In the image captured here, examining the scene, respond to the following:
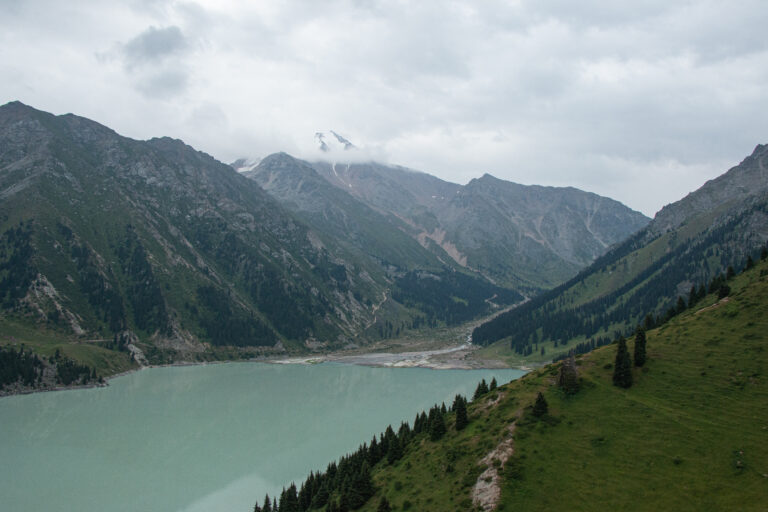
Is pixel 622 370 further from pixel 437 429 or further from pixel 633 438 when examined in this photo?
pixel 437 429

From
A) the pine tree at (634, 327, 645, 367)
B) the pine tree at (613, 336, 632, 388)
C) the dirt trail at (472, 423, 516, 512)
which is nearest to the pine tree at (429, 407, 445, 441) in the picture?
the dirt trail at (472, 423, 516, 512)

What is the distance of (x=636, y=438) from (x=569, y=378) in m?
8.50

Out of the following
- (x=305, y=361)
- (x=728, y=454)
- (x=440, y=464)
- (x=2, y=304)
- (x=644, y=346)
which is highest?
(x=2, y=304)

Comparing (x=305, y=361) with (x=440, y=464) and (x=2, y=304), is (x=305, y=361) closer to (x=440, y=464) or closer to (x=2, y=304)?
(x=2, y=304)

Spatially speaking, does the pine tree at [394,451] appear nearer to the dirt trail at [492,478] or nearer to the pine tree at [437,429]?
the pine tree at [437,429]

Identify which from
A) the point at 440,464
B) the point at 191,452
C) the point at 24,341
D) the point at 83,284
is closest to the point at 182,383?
the point at 24,341

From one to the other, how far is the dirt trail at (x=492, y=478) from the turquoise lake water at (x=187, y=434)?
40531 mm

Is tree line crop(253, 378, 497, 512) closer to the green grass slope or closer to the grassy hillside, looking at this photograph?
the grassy hillside

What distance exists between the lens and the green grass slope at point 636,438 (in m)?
32.1

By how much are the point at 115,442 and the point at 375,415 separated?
5266cm

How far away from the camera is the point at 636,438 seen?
122 ft

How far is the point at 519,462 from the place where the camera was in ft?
122

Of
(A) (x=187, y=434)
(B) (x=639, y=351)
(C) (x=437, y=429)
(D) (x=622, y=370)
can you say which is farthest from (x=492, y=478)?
(A) (x=187, y=434)

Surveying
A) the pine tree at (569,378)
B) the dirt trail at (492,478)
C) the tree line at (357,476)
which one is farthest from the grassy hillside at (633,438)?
the tree line at (357,476)
